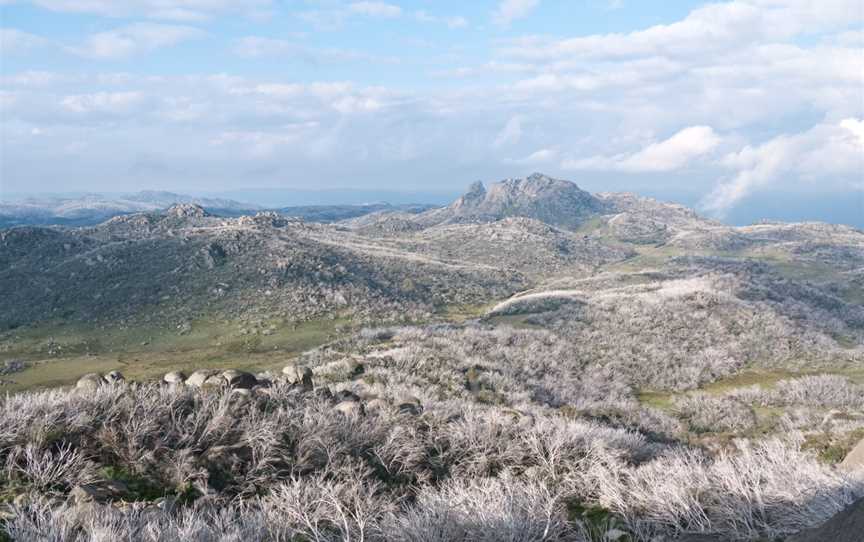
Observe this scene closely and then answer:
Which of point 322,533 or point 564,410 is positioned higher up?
point 322,533

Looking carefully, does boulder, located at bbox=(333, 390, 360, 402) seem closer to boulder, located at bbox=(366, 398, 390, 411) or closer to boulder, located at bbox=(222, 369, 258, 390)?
boulder, located at bbox=(366, 398, 390, 411)

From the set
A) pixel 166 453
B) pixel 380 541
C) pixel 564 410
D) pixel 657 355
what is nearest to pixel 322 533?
pixel 380 541

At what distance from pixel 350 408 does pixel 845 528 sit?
12119mm

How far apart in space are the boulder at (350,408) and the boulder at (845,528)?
36.5 ft

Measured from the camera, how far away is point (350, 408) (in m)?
15.6

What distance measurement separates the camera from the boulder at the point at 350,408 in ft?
49.4

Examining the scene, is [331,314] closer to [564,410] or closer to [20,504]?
[564,410]

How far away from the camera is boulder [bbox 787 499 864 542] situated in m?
5.46

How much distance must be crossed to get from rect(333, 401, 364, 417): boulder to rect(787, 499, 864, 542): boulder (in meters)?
11.1

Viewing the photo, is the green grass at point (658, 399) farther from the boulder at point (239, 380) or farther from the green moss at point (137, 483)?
the green moss at point (137, 483)

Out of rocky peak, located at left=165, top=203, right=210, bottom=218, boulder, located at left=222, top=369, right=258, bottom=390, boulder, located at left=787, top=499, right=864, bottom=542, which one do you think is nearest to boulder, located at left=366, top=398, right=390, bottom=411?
boulder, located at left=222, top=369, right=258, bottom=390

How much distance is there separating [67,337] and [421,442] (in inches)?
1658

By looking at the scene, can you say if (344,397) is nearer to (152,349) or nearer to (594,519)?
(594,519)

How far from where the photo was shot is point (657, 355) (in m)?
33.6
